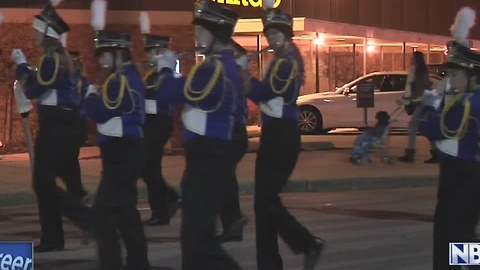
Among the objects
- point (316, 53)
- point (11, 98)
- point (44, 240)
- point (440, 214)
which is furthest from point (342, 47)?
point (440, 214)

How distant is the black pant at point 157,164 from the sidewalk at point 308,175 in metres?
2.98

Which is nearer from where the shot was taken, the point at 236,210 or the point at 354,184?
the point at 236,210

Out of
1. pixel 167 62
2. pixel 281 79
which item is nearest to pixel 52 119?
pixel 281 79

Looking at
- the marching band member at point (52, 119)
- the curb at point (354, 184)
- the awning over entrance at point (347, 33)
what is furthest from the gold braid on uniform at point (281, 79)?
the awning over entrance at point (347, 33)

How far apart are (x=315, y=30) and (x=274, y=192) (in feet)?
53.9

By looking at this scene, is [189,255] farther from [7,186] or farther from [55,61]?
[7,186]

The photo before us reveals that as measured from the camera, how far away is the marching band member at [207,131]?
634cm

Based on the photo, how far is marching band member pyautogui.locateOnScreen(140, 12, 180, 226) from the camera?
10539 millimetres

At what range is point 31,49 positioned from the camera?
1838 centimetres

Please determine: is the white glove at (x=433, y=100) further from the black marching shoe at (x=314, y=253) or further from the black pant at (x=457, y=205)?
the black marching shoe at (x=314, y=253)

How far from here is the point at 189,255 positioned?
6.35m

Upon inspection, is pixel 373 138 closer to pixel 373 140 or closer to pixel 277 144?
pixel 373 140

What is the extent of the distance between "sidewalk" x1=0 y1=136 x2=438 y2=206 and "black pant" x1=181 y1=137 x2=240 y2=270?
7330 mm

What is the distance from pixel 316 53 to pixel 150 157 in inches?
672
